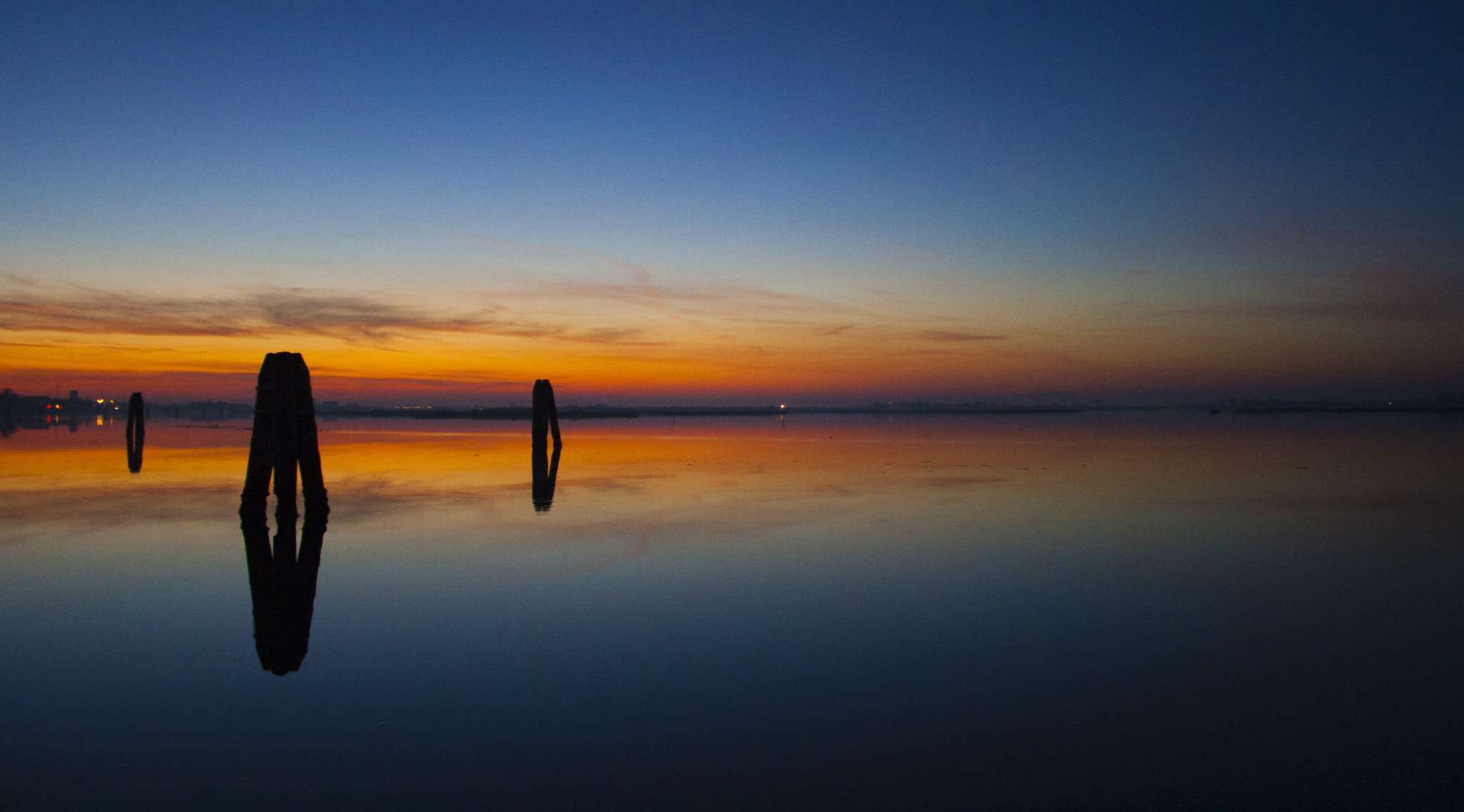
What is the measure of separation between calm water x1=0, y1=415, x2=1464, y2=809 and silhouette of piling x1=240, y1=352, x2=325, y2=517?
943mm

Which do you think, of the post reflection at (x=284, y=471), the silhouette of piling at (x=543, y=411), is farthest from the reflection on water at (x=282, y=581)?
the silhouette of piling at (x=543, y=411)

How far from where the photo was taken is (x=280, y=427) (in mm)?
14625

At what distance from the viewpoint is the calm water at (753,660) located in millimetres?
4984

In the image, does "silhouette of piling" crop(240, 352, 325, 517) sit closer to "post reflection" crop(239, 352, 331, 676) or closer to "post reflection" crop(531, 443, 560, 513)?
"post reflection" crop(239, 352, 331, 676)

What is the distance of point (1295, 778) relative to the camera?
4.88 metres

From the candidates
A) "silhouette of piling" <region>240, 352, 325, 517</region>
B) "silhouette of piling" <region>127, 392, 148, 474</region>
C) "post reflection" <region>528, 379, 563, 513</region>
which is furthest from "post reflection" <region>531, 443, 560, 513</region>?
"silhouette of piling" <region>127, 392, 148, 474</region>

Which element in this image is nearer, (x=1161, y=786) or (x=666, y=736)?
(x=1161, y=786)

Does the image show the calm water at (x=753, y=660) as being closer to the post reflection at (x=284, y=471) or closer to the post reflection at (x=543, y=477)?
the post reflection at (x=284, y=471)

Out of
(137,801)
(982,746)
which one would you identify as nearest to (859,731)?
(982,746)

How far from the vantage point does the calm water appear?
196 inches

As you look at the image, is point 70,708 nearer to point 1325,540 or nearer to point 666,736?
point 666,736

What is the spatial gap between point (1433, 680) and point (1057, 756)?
363 cm

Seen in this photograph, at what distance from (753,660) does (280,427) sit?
10.7 m

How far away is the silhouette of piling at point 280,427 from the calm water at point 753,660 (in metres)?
0.94
